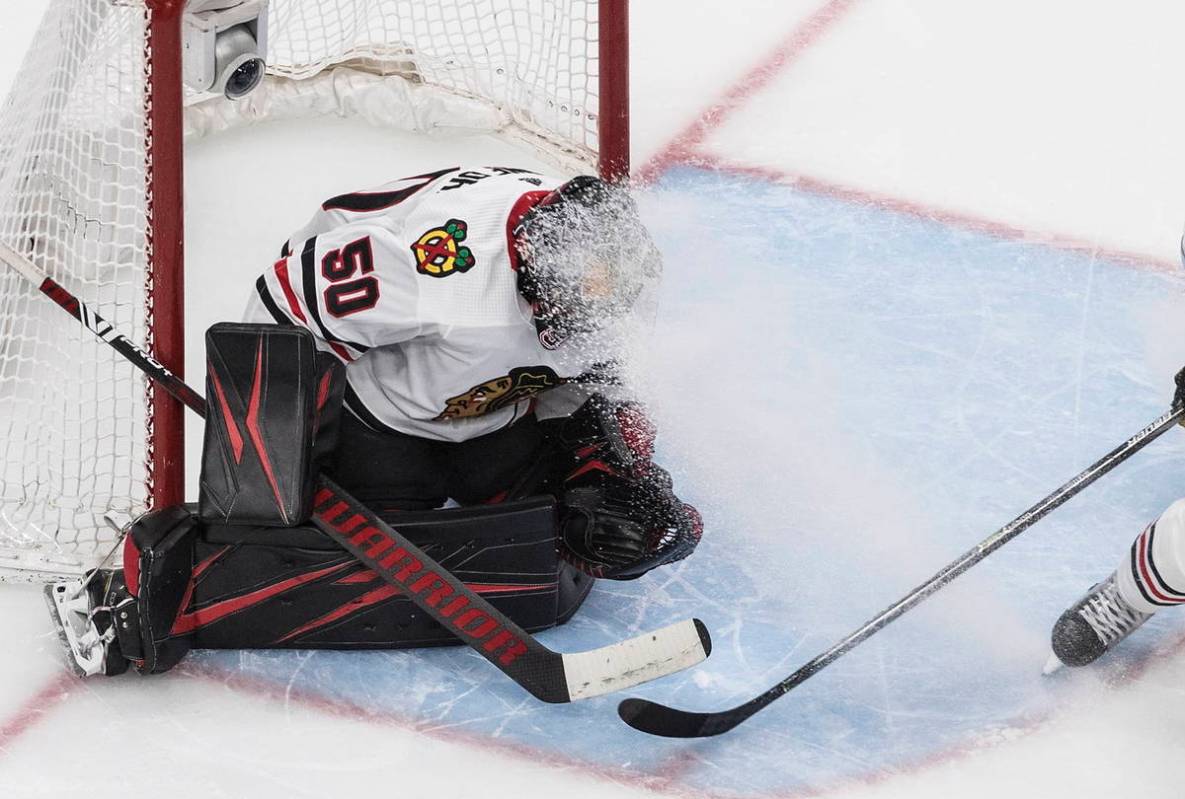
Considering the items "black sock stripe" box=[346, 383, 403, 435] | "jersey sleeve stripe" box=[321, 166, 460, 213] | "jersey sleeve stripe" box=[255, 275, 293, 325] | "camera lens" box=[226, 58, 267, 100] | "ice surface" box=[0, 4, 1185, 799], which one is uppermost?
"camera lens" box=[226, 58, 267, 100]

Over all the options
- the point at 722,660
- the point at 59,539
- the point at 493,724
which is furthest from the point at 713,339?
the point at 59,539

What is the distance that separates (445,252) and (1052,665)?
92 cm

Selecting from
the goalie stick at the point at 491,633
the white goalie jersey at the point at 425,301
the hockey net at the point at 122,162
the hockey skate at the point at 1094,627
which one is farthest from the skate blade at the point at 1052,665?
the hockey net at the point at 122,162

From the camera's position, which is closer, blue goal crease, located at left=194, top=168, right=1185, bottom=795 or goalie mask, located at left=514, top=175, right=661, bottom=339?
goalie mask, located at left=514, top=175, right=661, bottom=339

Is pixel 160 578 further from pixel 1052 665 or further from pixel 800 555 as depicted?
pixel 1052 665

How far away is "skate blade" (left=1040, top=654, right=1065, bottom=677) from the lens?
7.05 feet

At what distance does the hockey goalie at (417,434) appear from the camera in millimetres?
2018

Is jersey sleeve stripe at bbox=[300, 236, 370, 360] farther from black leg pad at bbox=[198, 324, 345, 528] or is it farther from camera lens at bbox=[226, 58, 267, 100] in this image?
camera lens at bbox=[226, 58, 267, 100]

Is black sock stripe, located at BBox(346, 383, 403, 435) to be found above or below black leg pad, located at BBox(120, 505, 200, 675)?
above

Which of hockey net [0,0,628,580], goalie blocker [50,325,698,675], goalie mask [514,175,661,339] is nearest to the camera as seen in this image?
goalie mask [514,175,661,339]

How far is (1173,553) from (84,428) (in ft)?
4.72

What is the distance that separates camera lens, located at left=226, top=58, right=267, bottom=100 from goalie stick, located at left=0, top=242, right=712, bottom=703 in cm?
55

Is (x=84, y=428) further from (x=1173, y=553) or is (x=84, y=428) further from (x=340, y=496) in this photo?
(x=1173, y=553)

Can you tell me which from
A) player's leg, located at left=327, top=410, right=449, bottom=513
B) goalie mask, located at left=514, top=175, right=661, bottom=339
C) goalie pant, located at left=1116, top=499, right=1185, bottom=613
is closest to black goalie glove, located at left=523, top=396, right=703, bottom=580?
player's leg, located at left=327, top=410, right=449, bottom=513
